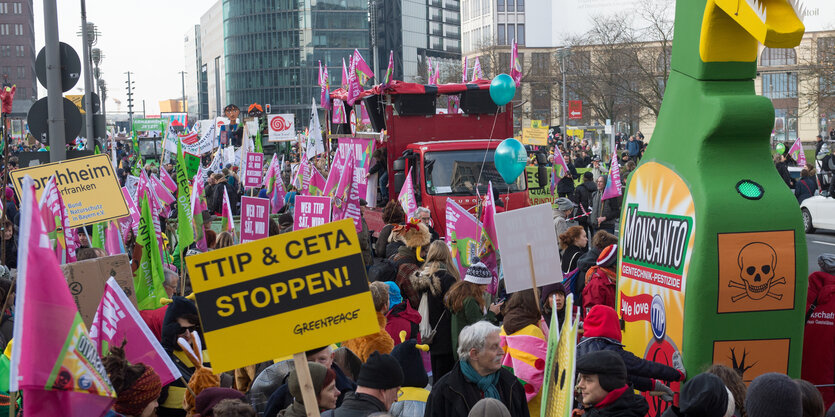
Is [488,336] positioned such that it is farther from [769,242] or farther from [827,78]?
[827,78]

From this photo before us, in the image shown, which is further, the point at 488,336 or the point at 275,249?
the point at 488,336

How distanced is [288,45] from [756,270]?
11240cm

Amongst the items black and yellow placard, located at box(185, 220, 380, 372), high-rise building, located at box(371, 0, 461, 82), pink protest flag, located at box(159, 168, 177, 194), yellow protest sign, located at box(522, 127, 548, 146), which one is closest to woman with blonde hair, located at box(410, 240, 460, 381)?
black and yellow placard, located at box(185, 220, 380, 372)

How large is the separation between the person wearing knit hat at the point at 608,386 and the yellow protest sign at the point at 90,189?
20.6ft

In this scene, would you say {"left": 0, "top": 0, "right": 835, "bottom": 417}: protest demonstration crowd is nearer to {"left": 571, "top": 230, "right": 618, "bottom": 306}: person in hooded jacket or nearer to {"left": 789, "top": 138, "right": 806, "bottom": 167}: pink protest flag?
{"left": 571, "top": 230, "right": 618, "bottom": 306}: person in hooded jacket

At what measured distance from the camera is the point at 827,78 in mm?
33688

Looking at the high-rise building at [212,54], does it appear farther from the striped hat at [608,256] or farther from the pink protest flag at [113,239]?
the striped hat at [608,256]

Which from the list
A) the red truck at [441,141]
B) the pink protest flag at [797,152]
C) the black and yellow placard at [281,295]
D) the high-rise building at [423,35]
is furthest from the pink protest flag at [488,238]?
the high-rise building at [423,35]

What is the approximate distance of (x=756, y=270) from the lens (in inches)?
255

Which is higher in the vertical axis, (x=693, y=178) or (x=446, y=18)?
(x=446, y=18)

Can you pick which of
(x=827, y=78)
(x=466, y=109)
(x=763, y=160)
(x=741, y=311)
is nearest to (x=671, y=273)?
(x=741, y=311)

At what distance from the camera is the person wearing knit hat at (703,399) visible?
429 cm

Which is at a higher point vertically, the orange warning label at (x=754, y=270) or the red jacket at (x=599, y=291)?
Answer: the orange warning label at (x=754, y=270)

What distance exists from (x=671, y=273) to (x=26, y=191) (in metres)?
4.62
